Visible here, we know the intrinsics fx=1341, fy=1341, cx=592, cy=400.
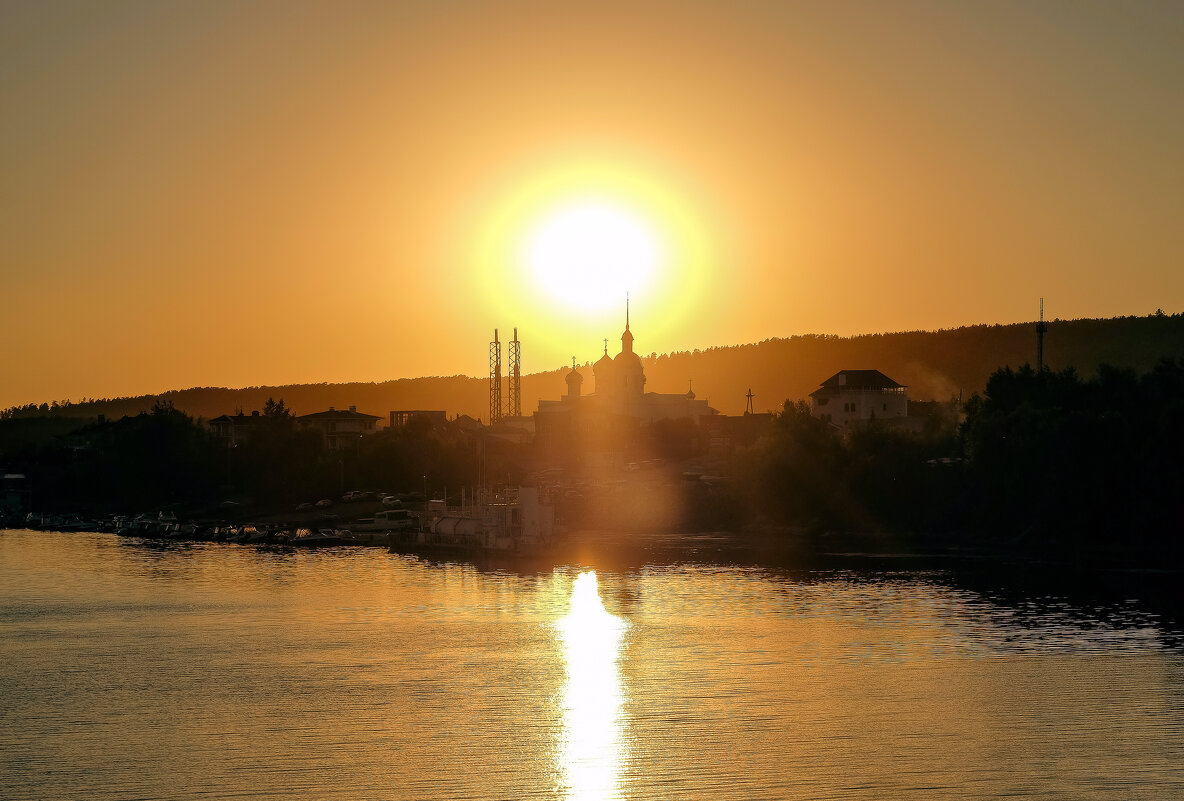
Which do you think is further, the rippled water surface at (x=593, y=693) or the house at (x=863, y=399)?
the house at (x=863, y=399)

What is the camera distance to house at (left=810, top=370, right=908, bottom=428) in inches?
7180

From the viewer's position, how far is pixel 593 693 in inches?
2263

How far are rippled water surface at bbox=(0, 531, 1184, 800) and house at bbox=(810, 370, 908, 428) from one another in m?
89.1

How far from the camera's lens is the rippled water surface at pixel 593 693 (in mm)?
43969

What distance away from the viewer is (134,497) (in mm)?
193000

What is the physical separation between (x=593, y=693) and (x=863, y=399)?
430 feet

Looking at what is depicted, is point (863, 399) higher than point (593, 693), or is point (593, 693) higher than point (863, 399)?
point (863, 399)

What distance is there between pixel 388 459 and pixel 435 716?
126522 mm

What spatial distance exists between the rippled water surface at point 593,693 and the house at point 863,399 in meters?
89.1

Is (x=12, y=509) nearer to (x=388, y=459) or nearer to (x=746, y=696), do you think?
(x=388, y=459)

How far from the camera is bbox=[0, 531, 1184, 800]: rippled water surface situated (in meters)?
44.0

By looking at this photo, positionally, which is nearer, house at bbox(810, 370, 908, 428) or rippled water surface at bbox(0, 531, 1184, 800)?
rippled water surface at bbox(0, 531, 1184, 800)

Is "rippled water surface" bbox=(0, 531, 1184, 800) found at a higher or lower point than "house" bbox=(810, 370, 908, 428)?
lower

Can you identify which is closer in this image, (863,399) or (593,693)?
(593,693)
